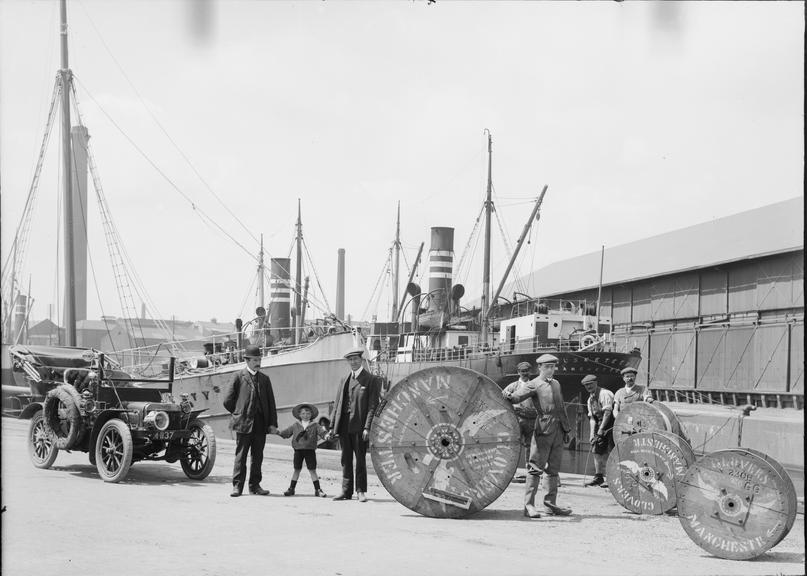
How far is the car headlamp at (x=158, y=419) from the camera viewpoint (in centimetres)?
1010

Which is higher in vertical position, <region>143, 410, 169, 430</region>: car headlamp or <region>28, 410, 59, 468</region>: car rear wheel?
<region>143, 410, 169, 430</region>: car headlamp

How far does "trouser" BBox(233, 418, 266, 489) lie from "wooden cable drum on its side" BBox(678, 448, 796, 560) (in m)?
4.69

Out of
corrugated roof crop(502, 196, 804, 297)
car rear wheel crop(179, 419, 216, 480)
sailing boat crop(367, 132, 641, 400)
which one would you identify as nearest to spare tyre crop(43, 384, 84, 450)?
car rear wheel crop(179, 419, 216, 480)

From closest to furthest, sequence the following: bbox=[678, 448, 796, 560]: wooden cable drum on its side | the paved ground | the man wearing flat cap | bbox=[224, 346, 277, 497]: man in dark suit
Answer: the paved ground → bbox=[678, 448, 796, 560]: wooden cable drum on its side → bbox=[224, 346, 277, 497]: man in dark suit → the man wearing flat cap

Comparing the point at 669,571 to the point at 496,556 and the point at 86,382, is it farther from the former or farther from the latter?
the point at 86,382

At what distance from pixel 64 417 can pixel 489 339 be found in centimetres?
2733

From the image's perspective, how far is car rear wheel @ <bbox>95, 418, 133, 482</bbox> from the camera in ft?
31.6

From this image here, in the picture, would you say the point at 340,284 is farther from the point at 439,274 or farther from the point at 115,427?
the point at 115,427

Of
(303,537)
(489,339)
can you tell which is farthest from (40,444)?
(489,339)

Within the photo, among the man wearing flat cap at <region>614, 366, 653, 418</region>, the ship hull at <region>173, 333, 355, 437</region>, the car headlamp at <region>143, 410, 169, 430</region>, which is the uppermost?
the man wearing flat cap at <region>614, 366, 653, 418</region>

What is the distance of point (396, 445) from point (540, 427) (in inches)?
59.5

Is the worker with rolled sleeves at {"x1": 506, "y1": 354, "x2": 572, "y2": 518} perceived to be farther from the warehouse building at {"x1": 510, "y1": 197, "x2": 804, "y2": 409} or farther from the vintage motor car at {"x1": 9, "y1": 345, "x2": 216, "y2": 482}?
the warehouse building at {"x1": 510, "y1": 197, "x2": 804, "y2": 409}

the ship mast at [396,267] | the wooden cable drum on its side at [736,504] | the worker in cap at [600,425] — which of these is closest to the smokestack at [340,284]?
the ship mast at [396,267]

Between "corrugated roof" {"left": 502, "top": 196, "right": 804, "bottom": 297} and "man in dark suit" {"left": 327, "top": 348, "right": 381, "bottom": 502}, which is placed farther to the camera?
"corrugated roof" {"left": 502, "top": 196, "right": 804, "bottom": 297}
